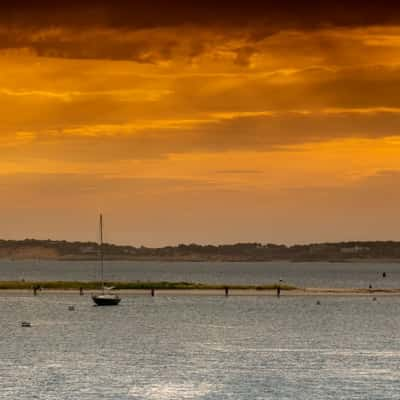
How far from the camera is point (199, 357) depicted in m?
129

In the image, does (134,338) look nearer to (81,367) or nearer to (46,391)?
(81,367)

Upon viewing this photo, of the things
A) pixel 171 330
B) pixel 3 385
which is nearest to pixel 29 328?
pixel 171 330

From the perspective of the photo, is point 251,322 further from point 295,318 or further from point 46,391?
point 46,391

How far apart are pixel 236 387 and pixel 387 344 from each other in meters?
50.6

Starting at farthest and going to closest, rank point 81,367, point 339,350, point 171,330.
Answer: point 171,330
point 339,350
point 81,367

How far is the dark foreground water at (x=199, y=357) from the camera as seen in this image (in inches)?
3969

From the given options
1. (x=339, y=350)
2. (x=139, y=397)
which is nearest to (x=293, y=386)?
(x=139, y=397)

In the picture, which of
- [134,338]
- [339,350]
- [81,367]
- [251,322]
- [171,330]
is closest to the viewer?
[81,367]

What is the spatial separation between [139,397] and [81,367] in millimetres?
23212

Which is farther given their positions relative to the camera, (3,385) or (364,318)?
(364,318)

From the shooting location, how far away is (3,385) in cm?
10425

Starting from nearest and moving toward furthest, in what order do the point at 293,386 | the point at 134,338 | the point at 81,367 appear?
1. the point at 293,386
2. the point at 81,367
3. the point at 134,338

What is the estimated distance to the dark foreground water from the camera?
101 m

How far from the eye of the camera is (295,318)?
195000mm
